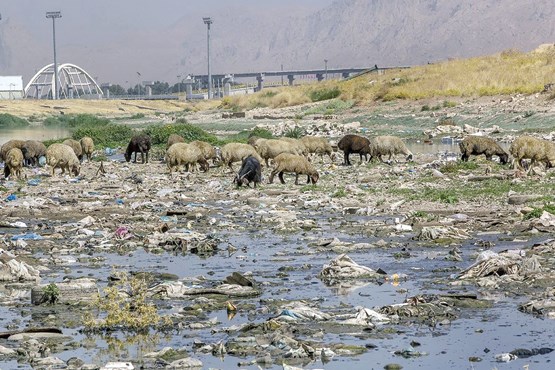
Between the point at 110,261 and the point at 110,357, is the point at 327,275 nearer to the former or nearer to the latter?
the point at 110,261

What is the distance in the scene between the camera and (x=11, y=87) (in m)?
169

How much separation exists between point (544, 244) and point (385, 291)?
3309 mm

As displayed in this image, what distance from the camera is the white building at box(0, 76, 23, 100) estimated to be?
549 feet

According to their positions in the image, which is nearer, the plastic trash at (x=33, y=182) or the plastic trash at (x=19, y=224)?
the plastic trash at (x=19, y=224)

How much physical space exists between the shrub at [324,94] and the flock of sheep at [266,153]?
34771 mm

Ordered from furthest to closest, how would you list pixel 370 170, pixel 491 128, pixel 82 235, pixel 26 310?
pixel 491 128 < pixel 370 170 < pixel 82 235 < pixel 26 310

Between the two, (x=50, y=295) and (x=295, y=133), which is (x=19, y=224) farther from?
(x=295, y=133)

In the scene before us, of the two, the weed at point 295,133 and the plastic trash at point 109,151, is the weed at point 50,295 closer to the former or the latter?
the plastic trash at point 109,151

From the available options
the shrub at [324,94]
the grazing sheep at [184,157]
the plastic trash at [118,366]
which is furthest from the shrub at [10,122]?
the plastic trash at [118,366]

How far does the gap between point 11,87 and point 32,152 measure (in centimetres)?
14159

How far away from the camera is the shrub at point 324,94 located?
67.6m

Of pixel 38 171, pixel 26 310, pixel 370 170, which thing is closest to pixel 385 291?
pixel 26 310

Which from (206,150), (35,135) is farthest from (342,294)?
(35,135)

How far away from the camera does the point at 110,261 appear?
14828 mm
